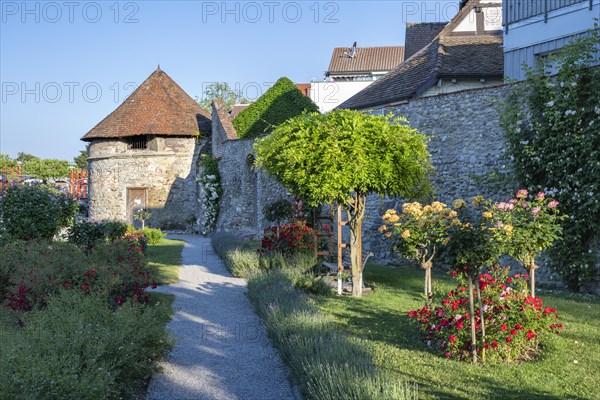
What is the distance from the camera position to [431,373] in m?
5.88

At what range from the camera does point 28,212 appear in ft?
49.8

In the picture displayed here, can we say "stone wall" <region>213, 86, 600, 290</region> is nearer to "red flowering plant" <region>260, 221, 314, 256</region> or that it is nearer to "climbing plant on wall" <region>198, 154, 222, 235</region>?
"red flowering plant" <region>260, 221, 314, 256</region>

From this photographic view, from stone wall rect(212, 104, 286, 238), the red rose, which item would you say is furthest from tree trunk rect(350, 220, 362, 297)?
stone wall rect(212, 104, 286, 238)

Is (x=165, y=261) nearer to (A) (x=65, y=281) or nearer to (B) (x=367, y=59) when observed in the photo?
(A) (x=65, y=281)

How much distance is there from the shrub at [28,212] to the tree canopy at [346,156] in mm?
7802

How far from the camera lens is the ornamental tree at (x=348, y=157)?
32.9 feet

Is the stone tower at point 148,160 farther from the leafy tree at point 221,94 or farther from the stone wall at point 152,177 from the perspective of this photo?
the leafy tree at point 221,94

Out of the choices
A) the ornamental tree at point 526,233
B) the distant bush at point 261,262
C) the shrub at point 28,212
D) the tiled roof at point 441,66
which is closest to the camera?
the ornamental tree at point 526,233

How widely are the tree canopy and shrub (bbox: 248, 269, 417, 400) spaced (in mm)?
2091

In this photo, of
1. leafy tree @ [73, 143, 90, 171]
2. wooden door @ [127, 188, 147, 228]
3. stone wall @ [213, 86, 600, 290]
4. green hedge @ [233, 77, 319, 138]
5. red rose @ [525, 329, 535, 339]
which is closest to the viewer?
red rose @ [525, 329, 535, 339]

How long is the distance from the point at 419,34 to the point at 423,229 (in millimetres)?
22501

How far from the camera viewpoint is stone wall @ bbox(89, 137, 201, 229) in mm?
29062

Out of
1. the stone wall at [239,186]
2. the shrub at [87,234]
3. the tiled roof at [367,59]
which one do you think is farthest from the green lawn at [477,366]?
the tiled roof at [367,59]

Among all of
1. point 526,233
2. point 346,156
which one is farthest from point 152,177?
point 526,233
